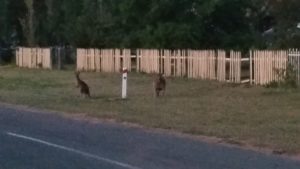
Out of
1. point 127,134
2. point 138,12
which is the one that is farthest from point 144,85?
point 127,134

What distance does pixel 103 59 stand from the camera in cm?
5156

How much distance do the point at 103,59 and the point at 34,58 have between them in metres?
9.92

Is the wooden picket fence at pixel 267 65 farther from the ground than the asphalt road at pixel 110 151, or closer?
farther from the ground

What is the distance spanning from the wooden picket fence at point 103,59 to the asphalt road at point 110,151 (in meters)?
26.7

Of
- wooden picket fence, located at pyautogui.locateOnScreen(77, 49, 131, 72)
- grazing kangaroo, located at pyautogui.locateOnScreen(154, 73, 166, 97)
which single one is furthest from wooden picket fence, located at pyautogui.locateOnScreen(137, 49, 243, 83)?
grazing kangaroo, located at pyautogui.locateOnScreen(154, 73, 166, 97)

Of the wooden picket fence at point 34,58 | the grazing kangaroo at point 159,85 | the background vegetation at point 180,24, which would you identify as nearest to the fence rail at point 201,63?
the wooden picket fence at point 34,58

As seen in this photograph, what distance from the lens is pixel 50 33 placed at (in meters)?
71.4

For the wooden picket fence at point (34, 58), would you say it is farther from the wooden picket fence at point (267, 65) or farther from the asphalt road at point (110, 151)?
the asphalt road at point (110, 151)

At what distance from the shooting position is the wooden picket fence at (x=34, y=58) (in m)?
58.3

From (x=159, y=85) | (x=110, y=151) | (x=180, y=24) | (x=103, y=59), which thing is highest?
(x=180, y=24)

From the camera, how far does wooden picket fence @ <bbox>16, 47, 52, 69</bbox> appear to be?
58.3 metres

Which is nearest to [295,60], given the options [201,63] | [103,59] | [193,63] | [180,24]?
[201,63]

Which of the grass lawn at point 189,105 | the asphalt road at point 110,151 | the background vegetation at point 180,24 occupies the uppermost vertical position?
the background vegetation at point 180,24

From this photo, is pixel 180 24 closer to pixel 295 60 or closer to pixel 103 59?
pixel 103 59
